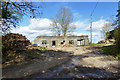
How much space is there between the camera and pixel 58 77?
8.36 feet

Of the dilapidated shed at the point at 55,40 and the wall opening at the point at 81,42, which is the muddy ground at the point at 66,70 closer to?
the dilapidated shed at the point at 55,40

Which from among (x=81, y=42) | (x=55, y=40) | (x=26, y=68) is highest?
(x=55, y=40)

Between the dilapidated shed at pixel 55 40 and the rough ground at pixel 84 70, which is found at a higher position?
the dilapidated shed at pixel 55 40

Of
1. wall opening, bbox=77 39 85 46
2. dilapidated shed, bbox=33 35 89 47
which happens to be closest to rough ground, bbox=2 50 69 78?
dilapidated shed, bbox=33 35 89 47

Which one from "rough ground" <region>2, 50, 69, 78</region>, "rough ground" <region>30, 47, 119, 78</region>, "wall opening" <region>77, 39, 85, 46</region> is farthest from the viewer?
"wall opening" <region>77, 39, 85, 46</region>

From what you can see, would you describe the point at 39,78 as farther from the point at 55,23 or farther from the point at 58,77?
the point at 55,23

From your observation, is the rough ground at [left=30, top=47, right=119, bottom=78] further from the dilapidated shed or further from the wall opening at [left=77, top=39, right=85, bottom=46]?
the wall opening at [left=77, top=39, right=85, bottom=46]

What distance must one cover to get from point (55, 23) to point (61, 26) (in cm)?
226

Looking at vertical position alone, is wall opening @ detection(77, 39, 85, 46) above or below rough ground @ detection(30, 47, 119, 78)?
above

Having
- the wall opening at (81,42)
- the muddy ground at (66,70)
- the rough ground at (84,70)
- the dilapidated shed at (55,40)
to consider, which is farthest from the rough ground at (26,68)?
the wall opening at (81,42)

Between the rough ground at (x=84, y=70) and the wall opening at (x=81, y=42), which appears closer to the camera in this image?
the rough ground at (x=84, y=70)

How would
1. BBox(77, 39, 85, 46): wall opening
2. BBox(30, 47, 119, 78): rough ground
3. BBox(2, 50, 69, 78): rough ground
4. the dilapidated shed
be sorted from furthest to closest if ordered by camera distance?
1. BBox(77, 39, 85, 46): wall opening
2. the dilapidated shed
3. BBox(2, 50, 69, 78): rough ground
4. BBox(30, 47, 119, 78): rough ground

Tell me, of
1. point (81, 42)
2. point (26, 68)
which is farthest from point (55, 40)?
point (26, 68)

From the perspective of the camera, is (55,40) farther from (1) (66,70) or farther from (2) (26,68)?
(1) (66,70)
